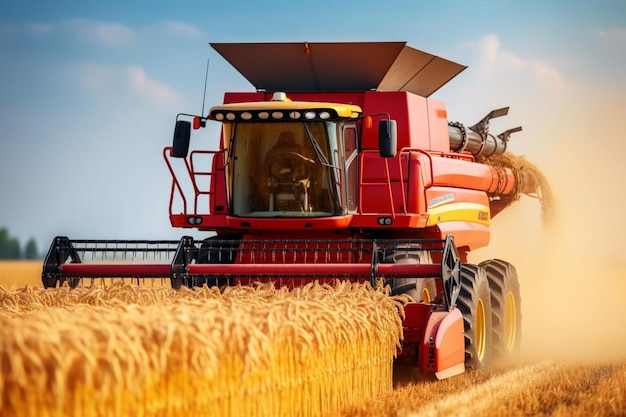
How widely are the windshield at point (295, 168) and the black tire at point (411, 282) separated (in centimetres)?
61

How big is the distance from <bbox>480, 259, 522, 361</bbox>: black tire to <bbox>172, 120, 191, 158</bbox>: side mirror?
11.0ft

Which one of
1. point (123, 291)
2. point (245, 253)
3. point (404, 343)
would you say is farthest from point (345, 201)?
point (123, 291)

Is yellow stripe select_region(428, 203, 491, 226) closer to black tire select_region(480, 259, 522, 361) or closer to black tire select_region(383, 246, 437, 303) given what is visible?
black tire select_region(383, 246, 437, 303)

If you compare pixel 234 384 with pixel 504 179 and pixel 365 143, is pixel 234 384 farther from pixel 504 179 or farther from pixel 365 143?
pixel 504 179

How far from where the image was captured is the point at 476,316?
28.3ft

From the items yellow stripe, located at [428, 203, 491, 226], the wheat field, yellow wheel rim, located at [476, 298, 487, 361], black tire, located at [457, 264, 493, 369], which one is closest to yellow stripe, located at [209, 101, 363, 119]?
yellow stripe, located at [428, 203, 491, 226]

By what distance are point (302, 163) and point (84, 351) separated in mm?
5033

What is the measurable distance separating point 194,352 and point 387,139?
417cm

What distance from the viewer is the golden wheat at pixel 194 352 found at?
380cm

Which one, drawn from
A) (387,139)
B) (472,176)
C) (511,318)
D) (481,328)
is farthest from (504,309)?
(387,139)

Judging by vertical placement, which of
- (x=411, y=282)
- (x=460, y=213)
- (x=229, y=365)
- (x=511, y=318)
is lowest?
(x=511, y=318)

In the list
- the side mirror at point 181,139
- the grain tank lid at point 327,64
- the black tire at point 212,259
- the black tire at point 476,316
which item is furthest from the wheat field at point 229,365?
the grain tank lid at point 327,64

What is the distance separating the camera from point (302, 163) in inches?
344

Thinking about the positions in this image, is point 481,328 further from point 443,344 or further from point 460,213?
point 443,344
